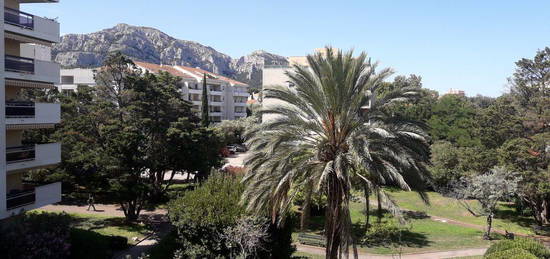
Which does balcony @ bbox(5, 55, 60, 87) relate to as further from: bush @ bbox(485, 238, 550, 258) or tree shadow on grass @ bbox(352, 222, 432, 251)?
bush @ bbox(485, 238, 550, 258)

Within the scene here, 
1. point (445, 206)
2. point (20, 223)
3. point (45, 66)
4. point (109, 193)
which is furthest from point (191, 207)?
point (445, 206)

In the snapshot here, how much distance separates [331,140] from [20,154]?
13.8m

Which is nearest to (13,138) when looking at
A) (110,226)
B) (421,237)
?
(110,226)

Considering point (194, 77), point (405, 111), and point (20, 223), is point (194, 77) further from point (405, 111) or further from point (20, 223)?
point (20, 223)

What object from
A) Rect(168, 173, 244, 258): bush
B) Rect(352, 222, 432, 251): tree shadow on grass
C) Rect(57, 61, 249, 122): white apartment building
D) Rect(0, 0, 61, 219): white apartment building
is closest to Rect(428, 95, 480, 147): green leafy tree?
Rect(352, 222, 432, 251): tree shadow on grass

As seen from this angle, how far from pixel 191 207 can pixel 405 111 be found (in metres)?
47.8

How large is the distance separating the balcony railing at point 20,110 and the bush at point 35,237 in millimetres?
4586

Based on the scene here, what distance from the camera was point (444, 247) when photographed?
21.7 m

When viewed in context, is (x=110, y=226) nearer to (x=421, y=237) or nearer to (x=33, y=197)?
(x=33, y=197)

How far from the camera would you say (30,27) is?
17.2 meters

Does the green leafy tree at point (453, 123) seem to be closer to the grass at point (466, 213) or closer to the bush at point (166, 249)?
the grass at point (466, 213)

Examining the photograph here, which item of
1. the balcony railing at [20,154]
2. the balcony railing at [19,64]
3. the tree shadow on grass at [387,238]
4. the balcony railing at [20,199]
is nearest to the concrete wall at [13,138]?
the balcony railing at [20,154]

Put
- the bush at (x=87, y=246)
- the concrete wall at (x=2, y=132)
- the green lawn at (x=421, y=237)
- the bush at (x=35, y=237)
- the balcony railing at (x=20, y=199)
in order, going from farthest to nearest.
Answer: the green lawn at (x=421, y=237)
the balcony railing at (x=20, y=199)
the bush at (x=87, y=246)
the concrete wall at (x=2, y=132)
the bush at (x=35, y=237)

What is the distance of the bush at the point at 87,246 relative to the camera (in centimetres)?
1591
